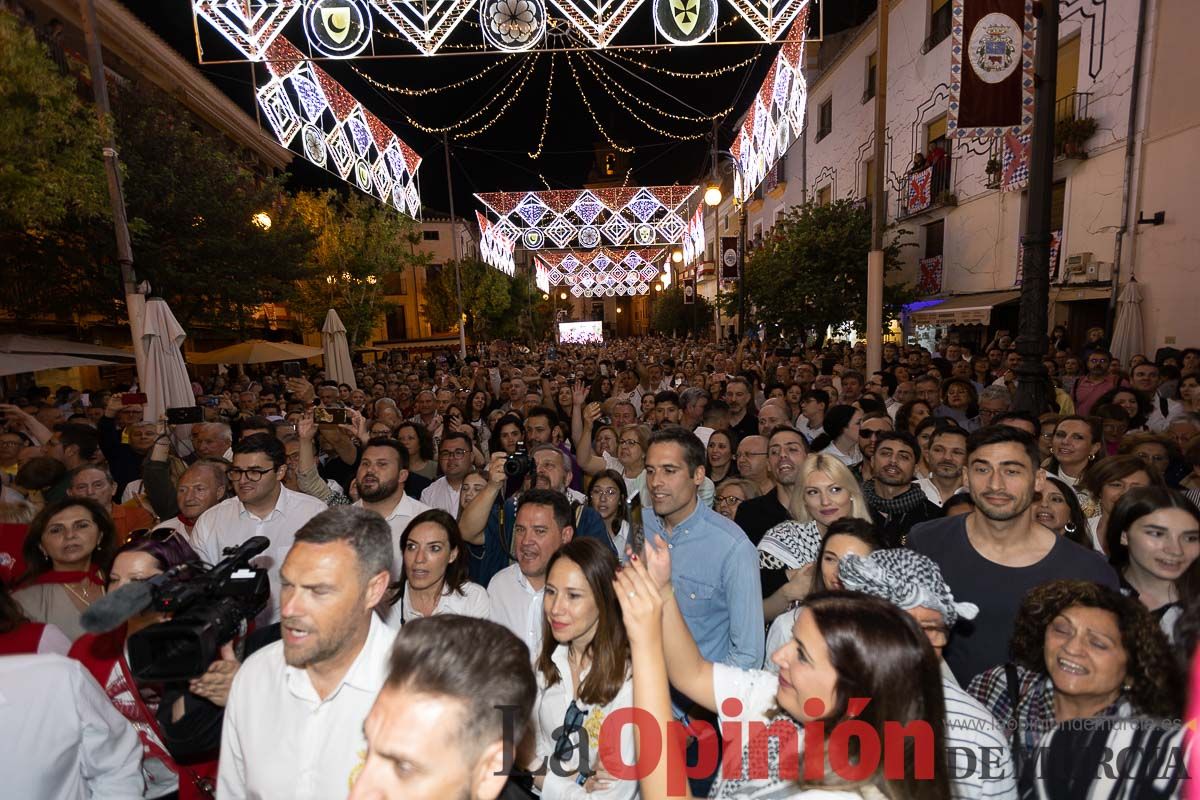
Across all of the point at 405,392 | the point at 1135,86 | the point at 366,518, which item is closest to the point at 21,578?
the point at 366,518

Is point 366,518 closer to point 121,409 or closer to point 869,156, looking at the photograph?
point 121,409

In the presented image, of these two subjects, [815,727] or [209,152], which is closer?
A: [815,727]

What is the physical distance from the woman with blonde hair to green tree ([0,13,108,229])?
855 centimetres

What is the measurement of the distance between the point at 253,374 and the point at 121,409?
1795 centimetres

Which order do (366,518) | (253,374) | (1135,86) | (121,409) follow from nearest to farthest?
(366,518), (121,409), (1135,86), (253,374)

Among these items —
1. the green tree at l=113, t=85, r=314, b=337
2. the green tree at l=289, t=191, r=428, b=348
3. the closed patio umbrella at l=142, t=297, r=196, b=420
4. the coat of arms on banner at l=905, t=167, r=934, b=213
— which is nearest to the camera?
the closed patio umbrella at l=142, t=297, r=196, b=420

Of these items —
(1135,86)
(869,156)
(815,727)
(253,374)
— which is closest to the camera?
(815,727)

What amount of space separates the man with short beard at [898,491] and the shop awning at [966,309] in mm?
12301

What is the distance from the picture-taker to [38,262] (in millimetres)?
12258

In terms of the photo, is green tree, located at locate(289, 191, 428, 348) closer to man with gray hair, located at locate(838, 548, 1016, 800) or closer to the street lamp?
the street lamp

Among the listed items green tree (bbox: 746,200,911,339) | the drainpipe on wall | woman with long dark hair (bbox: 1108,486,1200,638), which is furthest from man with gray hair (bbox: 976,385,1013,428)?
green tree (bbox: 746,200,911,339)

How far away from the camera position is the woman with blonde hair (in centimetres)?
350

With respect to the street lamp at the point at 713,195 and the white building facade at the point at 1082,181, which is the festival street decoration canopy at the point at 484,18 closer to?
the street lamp at the point at 713,195

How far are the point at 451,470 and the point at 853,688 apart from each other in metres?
4.11
